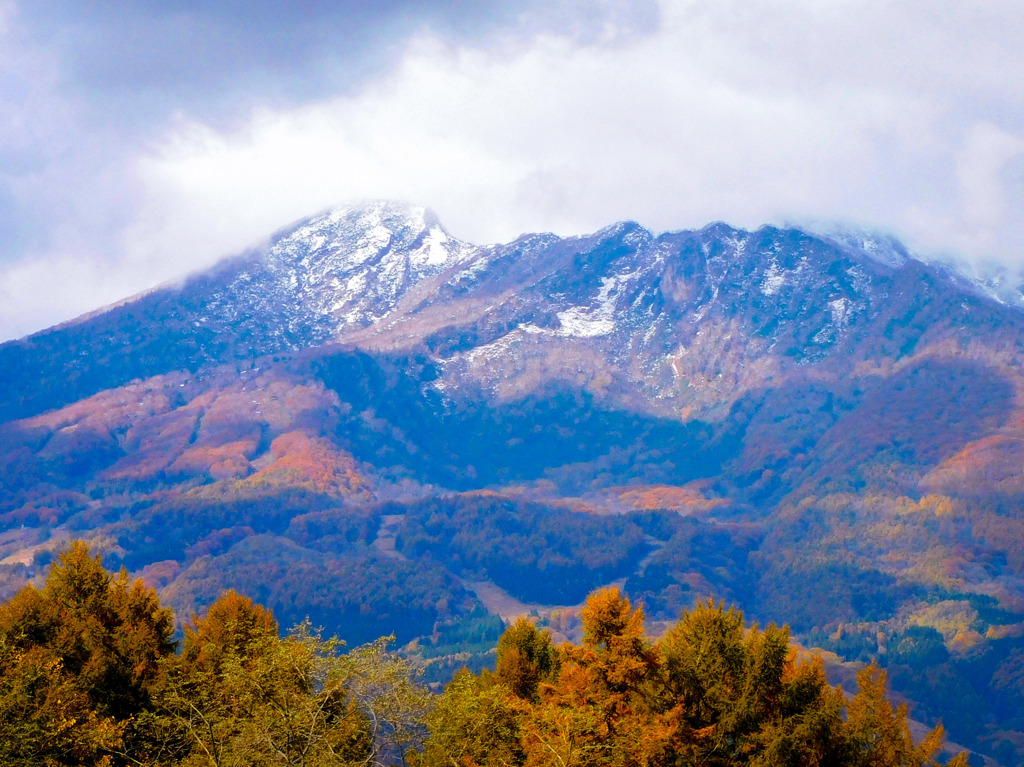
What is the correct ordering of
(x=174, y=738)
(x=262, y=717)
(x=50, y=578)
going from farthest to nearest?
(x=50, y=578)
(x=174, y=738)
(x=262, y=717)

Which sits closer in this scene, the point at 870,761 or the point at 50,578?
the point at 870,761

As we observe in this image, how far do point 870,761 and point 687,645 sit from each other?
1368 cm

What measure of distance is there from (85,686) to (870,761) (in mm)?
52556

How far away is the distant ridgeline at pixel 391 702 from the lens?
4934cm

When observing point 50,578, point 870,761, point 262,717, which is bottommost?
point 870,761

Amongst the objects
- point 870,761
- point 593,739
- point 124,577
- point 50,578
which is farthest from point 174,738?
point 870,761

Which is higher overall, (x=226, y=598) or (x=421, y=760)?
(x=226, y=598)

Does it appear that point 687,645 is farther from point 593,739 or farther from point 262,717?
point 262,717

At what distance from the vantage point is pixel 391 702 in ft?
171

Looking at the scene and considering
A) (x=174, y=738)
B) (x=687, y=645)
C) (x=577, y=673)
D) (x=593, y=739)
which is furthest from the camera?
(x=687, y=645)

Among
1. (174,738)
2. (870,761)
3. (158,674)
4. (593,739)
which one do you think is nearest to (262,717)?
(174,738)

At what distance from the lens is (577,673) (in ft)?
211

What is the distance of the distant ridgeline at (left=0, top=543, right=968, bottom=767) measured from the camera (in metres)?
49.3

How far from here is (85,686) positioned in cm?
6625
